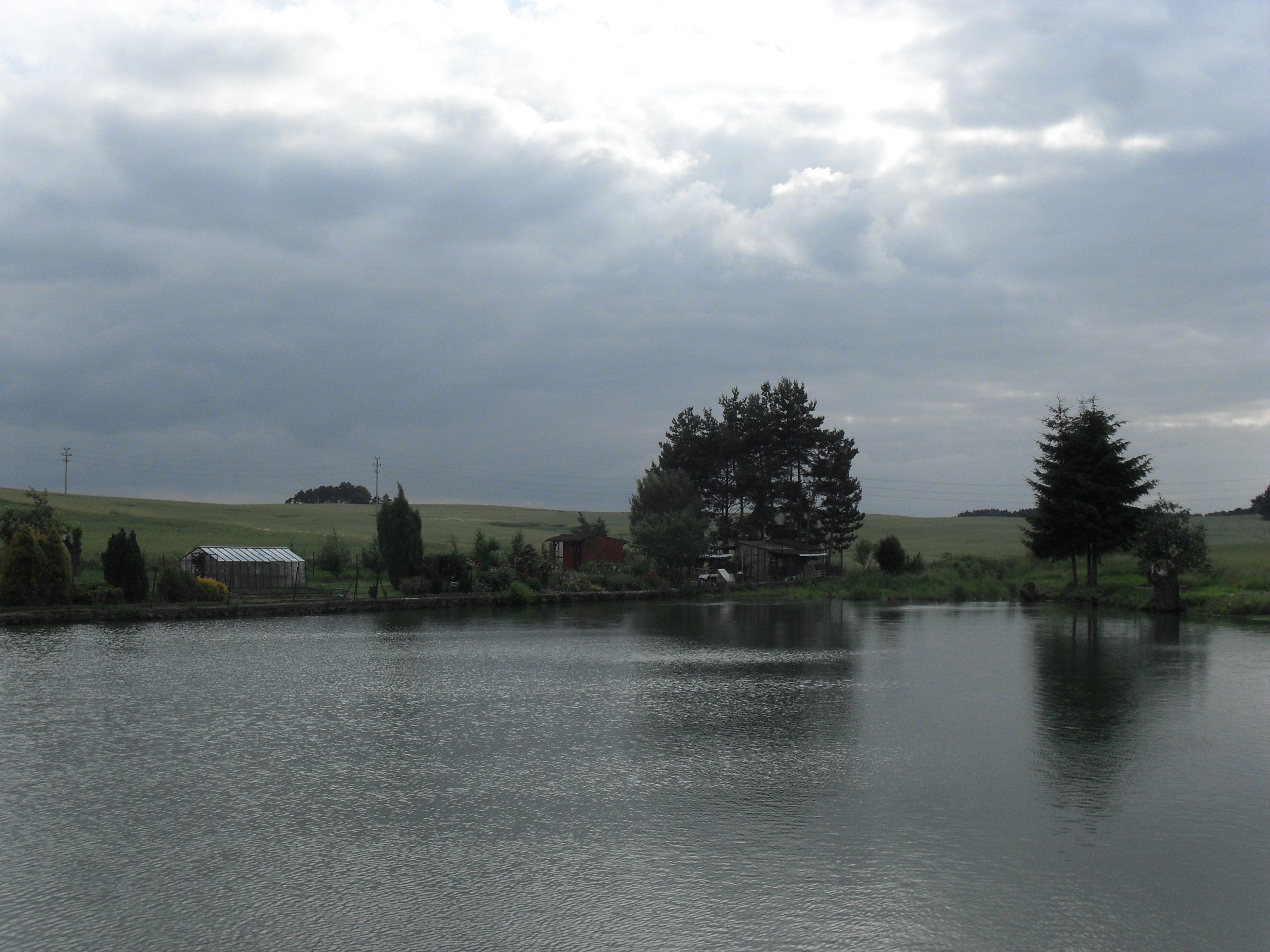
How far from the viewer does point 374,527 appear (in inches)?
3927

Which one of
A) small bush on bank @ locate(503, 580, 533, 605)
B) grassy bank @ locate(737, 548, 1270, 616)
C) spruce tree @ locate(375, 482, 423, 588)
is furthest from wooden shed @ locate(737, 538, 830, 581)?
spruce tree @ locate(375, 482, 423, 588)

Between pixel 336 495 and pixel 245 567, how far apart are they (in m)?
104

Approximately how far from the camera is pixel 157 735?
14.0 m

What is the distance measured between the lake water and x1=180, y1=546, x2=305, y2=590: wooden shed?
926 inches

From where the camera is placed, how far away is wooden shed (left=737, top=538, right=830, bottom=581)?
2542 inches

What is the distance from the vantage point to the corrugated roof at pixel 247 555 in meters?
44.4

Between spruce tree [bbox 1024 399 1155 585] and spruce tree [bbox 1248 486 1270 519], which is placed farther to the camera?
spruce tree [bbox 1248 486 1270 519]

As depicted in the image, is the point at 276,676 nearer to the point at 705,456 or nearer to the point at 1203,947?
the point at 1203,947

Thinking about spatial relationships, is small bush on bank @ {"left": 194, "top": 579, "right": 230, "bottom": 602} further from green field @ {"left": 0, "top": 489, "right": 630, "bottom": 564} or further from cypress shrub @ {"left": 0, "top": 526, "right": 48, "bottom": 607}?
green field @ {"left": 0, "top": 489, "right": 630, "bottom": 564}

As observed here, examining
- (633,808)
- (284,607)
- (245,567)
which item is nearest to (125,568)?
(284,607)

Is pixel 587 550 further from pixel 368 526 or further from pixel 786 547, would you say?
pixel 368 526

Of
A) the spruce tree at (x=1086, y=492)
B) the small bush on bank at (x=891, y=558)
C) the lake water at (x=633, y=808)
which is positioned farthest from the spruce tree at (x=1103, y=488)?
the lake water at (x=633, y=808)

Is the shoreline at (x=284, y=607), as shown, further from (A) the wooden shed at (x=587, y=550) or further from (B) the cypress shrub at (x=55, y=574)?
(A) the wooden shed at (x=587, y=550)

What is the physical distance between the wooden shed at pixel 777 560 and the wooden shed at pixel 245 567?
27.8 metres
